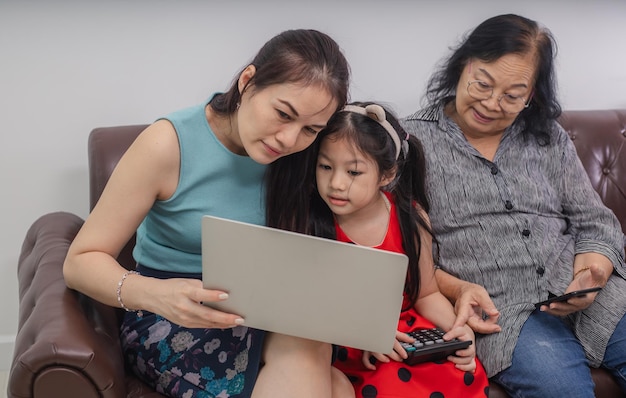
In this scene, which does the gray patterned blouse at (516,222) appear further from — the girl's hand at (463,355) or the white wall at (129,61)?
the white wall at (129,61)

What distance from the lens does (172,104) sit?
1.96 metres

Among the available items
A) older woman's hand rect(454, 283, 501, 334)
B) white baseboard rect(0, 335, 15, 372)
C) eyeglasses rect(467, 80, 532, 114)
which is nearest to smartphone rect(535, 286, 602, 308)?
older woman's hand rect(454, 283, 501, 334)

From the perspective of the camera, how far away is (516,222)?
170cm

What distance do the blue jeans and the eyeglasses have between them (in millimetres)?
518

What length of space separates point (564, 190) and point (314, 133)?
0.86m

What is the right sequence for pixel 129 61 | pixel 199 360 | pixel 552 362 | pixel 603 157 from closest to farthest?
pixel 199 360 < pixel 552 362 < pixel 129 61 < pixel 603 157

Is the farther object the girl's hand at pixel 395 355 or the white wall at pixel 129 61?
the white wall at pixel 129 61

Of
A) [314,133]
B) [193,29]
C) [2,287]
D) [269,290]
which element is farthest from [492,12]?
[2,287]

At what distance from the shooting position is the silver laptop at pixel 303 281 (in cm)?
110

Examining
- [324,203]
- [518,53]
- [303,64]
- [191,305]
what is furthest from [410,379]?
[518,53]

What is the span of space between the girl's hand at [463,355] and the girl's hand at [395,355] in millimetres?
89

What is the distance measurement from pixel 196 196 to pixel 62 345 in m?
0.38

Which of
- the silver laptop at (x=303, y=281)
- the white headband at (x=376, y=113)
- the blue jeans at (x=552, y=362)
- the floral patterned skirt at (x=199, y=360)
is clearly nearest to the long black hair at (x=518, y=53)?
the white headband at (x=376, y=113)

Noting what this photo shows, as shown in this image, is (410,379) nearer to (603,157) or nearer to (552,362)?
(552,362)
